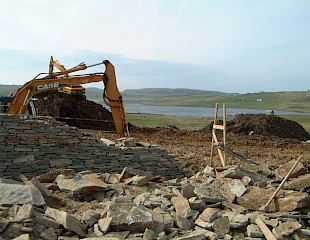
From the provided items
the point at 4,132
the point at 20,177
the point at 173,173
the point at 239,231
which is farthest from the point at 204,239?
the point at 4,132

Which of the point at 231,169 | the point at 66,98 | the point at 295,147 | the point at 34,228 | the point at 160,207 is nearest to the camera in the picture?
the point at 34,228

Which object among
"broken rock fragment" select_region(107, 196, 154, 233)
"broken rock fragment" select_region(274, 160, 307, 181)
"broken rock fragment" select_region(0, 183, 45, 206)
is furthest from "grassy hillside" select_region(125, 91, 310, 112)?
"broken rock fragment" select_region(0, 183, 45, 206)

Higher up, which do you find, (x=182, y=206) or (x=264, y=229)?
(x=182, y=206)

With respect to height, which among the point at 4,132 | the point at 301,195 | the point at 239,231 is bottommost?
the point at 239,231

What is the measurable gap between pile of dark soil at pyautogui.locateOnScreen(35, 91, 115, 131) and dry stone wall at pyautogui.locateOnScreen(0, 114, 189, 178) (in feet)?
27.6

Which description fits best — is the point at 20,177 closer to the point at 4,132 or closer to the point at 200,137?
the point at 4,132

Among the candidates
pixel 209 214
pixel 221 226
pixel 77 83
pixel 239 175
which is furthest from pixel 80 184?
pixel 77 83

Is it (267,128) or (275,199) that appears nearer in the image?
(275,199)

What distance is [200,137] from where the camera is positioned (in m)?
16.7

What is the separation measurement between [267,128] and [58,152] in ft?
44.8

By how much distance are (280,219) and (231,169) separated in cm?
213

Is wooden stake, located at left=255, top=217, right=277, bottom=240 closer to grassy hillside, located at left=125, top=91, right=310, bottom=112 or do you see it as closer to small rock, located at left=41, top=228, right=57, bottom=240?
small rock, located at left=41, top=228, right=57, bottom=240

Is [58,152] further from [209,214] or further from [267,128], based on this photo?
[267,128]

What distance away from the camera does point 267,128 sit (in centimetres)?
1948
